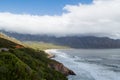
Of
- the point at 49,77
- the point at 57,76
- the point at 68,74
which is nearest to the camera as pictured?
the point at 49,77

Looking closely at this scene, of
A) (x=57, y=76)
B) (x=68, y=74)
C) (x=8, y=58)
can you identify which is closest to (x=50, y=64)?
(x=68, y=74)

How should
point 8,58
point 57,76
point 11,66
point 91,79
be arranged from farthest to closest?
point 91,79 < point 57,76 < point 8,58 < point 11,66

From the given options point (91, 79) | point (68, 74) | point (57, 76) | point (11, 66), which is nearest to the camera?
point (11, 66)

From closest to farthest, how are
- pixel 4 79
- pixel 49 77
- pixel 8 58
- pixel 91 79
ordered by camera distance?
pixel 4 79 → pixel 8 58 → pixel 49 77 → pixel 91 79

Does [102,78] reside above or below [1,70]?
below

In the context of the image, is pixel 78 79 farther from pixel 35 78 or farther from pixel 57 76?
pixel 35 78

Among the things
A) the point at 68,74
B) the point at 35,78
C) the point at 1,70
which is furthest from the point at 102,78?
the point at 1,70

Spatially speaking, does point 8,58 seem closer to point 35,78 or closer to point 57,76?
point 35,78

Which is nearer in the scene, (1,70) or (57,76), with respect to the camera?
(1,70)

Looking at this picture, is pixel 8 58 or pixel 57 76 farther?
pixel 57 76
